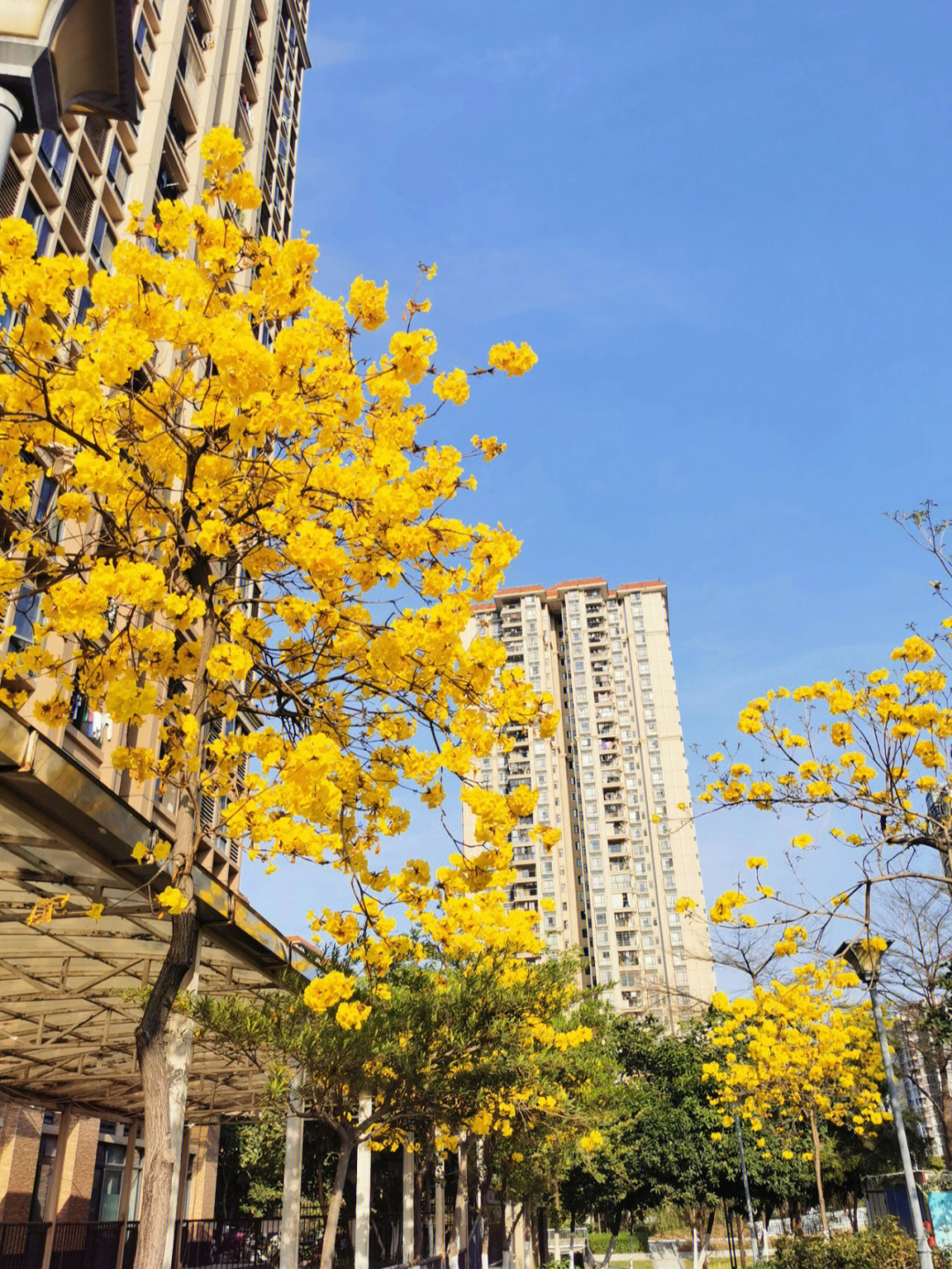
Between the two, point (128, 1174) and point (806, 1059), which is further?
point (128, 1174)

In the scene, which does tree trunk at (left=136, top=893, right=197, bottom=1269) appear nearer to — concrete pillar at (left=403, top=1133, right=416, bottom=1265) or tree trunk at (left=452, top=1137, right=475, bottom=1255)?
concrete pillar at (left=403, top=1133, right=416, bottom=1265)

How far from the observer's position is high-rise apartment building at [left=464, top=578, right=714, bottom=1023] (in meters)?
73.6

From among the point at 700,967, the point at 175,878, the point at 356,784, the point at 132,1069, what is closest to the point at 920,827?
the point at 356,784

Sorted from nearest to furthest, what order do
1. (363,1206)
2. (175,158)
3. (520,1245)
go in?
(363,1206) → (175,158) → (520,1245)

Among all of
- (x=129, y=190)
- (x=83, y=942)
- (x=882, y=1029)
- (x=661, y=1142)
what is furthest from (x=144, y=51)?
(x=661, y=1142)

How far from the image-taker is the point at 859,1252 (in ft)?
51.1

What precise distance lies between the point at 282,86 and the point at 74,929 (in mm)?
31976

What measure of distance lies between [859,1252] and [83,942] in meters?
13.3

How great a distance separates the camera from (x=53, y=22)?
10.9ft

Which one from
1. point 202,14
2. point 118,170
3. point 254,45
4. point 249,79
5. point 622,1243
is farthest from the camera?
point 622,1243

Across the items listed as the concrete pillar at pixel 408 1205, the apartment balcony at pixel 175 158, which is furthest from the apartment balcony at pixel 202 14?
the concrete pillar at pixel 408 1205

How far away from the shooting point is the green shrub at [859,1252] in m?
14.1

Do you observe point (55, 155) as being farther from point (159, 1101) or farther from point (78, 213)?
point (159, 1101)

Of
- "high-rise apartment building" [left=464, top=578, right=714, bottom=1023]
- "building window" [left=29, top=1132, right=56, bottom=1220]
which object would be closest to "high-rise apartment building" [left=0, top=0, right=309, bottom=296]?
"building window" [left=29, top=1132, right=56, bottom=1220]
